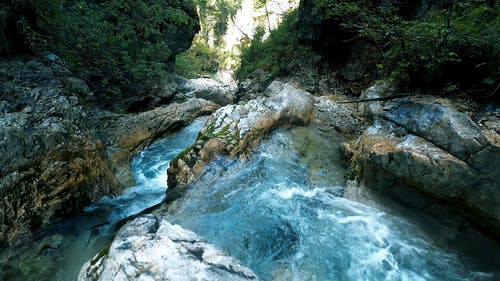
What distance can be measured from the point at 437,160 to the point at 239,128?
13.0ft

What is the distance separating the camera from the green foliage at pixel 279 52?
1355cm

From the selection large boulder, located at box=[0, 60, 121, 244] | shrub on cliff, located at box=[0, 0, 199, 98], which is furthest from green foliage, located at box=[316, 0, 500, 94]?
large boulder, located at box=[0, 60, 121, 244]

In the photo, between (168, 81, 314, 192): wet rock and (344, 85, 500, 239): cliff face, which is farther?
(168, 81, 314, 192): wet rock

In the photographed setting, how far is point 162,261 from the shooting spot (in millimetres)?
2123

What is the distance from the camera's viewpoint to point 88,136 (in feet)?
18.2

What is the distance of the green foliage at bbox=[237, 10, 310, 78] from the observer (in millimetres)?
13555

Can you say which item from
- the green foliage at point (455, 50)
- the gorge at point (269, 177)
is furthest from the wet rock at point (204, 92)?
the green foliage at point (455, 50)

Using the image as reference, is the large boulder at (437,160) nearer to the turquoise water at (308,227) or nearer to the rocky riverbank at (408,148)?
the rocky riverbank at (408,148)

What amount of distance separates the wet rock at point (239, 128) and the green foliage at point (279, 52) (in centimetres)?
599

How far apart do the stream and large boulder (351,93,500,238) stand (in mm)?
351

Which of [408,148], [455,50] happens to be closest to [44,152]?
[408,148]

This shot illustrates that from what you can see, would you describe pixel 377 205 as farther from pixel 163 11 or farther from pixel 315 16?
pixel 315 16

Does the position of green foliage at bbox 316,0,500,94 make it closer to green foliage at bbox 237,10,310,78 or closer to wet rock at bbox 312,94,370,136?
wet rock at bbox 312,94,370,136

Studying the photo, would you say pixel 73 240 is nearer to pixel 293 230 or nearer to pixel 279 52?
pixel 293 230
